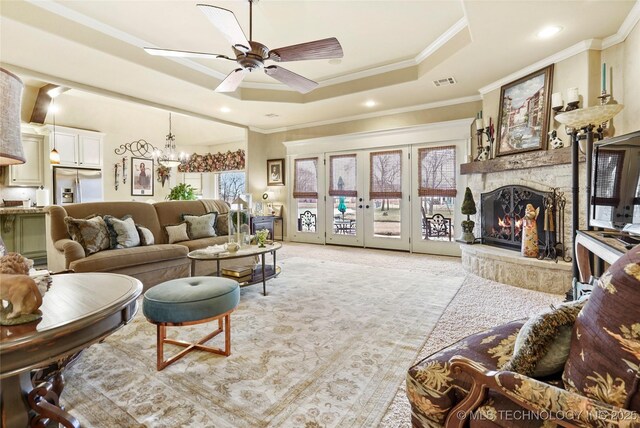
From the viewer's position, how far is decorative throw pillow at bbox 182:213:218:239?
14.9ft

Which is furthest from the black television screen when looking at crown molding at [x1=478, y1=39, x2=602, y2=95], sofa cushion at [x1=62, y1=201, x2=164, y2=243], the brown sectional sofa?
sofa cushion at [x1=62, y1=201, x2=164, y2=243]

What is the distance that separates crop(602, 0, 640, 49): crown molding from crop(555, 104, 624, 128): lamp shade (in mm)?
958

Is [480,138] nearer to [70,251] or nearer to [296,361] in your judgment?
[296,361]

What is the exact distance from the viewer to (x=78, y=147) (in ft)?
21.8

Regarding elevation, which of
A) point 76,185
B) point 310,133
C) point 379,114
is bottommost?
point 76,185

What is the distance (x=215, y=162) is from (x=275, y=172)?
276 cm

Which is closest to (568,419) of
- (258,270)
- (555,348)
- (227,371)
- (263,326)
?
(555,348)

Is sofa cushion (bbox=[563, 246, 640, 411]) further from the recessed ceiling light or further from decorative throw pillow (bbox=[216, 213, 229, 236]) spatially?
decorative throw pillow (bbox=[216, 213, 229, 236])

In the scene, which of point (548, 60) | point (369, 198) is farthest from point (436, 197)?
point (548, 60)

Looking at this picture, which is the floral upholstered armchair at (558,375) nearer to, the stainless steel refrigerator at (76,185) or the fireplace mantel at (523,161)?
the fireplace mantel at (523,161)

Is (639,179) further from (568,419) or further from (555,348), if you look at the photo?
(568,419)

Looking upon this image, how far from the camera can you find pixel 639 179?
1958 millimetres

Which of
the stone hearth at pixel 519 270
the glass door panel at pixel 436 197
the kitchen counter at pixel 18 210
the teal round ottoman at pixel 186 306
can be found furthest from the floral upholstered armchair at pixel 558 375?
the kitchen counter at pixel 18 210

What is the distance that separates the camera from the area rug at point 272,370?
5.08 ft
